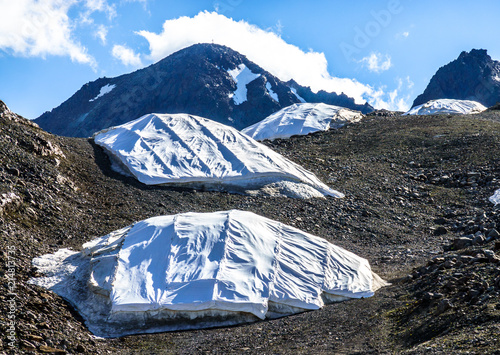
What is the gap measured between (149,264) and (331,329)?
223 inches

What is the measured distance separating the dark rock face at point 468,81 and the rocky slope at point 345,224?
82.9 metres

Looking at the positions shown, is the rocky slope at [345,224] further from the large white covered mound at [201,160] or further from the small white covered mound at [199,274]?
the large white covered mound at [201,160]

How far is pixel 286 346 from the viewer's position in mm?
10555

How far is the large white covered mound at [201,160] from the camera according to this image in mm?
24281

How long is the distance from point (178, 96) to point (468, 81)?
71.8 metres

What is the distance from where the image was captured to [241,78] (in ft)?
427

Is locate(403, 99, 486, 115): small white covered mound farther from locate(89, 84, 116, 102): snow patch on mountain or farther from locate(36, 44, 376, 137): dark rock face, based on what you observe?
locate(89, 84, 116, 102): snow patch on mountain

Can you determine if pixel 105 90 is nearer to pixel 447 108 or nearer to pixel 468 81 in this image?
pixel 468 81

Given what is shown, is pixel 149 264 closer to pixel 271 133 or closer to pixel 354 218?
pixel 354 218

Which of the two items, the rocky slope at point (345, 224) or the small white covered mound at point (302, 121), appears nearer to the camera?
the rocky slope at point (345, 224)

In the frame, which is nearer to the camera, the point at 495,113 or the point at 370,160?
the point at 370,160

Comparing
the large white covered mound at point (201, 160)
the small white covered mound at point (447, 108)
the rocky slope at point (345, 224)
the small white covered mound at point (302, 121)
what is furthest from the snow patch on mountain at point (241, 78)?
the large white covered mound at point (201, 160)

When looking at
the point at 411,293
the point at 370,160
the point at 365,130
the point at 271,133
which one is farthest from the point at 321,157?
the point at 411,293

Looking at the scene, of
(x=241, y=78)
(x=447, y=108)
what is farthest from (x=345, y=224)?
(x=241, y=78)
